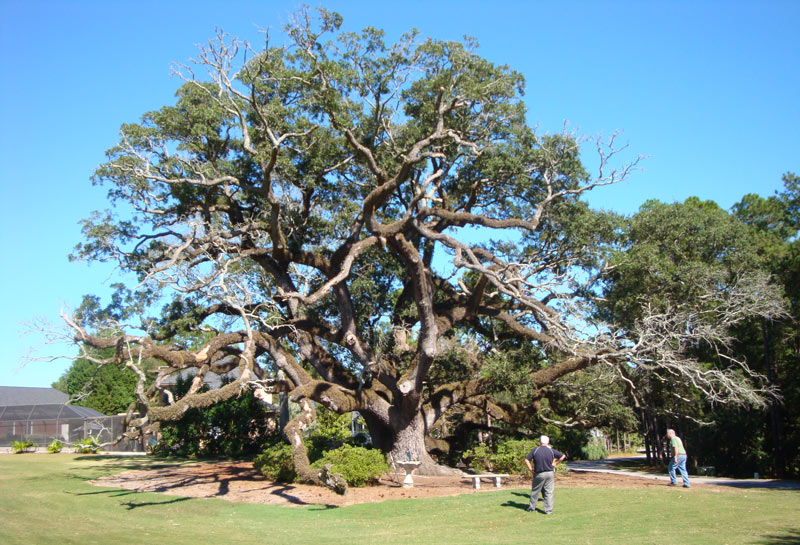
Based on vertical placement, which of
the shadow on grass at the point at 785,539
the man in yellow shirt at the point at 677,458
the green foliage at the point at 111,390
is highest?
the green foliage at the point at 111,390

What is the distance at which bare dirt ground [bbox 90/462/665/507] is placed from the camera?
47.0 feet

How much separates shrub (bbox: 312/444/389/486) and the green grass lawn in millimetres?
2300

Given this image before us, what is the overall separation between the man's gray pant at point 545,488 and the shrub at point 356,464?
5438mm

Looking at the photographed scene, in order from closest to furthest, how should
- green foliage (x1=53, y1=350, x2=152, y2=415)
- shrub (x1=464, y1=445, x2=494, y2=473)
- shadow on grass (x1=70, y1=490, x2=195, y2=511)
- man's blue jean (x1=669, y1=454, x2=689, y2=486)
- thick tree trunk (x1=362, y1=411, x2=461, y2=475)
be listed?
shadow on grass (x1=70, y1=490, x2=195, y2=511), man's blue jean (x1=669, y1=454, x2=689, y2=486), thick tree trunk (x1=362, y1=411, x2=461, y2=475), shrub (x1=464, y1=445, x2=494, y2=473), green foliage (x1=53, y1=350, x2=152, y2=415)

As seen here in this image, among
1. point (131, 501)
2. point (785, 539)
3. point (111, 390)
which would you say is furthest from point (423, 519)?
point (111, 390)

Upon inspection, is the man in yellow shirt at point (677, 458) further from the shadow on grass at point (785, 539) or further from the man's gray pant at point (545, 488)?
the shadow on grass at point (785, 539)

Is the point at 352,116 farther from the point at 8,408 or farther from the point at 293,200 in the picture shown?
the point at 8,408

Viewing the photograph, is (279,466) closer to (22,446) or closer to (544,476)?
(544,476)

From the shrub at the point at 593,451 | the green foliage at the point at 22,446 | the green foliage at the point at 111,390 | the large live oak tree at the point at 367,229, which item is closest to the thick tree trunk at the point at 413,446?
the large live oak tree at the point at 367,229

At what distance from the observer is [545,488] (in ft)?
36.9

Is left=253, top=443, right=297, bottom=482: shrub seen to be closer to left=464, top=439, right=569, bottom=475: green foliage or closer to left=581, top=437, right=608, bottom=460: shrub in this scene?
left=464, top=439, right=569, bottom=475: green foliage

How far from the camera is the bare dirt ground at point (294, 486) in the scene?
14.3m

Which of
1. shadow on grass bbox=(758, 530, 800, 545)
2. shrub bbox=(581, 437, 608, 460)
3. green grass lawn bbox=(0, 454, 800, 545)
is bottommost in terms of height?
shrub bbox=(581, 437, 608, 460)

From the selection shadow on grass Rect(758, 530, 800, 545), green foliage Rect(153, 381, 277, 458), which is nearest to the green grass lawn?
shadow on grass Rect(758, 530, 800, 545)
